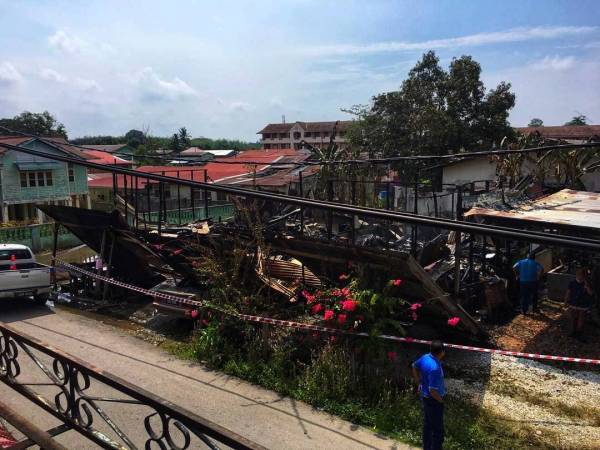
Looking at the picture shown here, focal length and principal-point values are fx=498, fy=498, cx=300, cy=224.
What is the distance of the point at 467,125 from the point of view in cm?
3316

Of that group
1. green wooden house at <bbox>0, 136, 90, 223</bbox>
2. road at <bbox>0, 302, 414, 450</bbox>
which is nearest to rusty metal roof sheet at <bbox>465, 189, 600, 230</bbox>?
road at <bbox>0, 302, 414, 450</bbox>

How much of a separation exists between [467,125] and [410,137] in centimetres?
384

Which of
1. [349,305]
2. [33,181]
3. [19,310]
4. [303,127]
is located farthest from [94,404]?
[303,127]

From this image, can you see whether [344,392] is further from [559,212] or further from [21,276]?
[21,276]

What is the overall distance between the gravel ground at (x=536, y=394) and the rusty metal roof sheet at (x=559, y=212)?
2.96m

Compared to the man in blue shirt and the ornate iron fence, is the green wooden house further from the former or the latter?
the ornate iron fence

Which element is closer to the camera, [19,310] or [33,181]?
[19,310]

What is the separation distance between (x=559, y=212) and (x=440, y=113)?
72.7 feet

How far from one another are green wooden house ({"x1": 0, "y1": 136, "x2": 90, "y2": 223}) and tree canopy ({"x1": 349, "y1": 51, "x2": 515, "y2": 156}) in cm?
1988

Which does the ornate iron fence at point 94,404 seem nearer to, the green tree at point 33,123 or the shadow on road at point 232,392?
the shadow on road at point 232,392

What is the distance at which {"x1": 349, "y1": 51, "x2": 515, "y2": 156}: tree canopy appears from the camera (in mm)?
32375

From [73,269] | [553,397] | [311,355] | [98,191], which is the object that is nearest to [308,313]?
[311,355]

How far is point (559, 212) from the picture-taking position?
1117cm

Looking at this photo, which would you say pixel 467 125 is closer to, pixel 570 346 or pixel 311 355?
pixel 570 346
